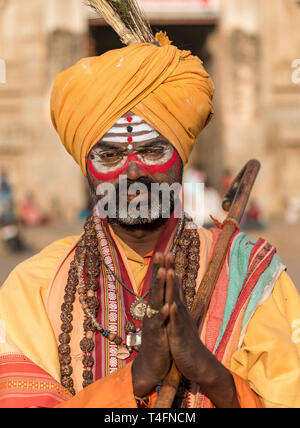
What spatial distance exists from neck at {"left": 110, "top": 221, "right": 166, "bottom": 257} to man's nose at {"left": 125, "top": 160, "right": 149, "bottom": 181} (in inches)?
9.1

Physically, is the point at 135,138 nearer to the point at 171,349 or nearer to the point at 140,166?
the point at 140,166

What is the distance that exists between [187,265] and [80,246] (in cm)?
45

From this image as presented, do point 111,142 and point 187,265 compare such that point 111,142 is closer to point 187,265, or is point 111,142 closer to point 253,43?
point 187,265

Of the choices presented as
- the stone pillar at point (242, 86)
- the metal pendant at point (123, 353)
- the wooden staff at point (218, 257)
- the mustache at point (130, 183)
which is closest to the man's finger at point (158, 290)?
the wooden staff at point (218, 257)

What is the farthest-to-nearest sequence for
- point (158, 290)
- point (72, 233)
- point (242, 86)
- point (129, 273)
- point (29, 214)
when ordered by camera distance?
point (242, 86)
point (29, 214)
point (72, 233)
point (129, 273)
point (158, 290)

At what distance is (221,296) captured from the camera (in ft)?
8.36

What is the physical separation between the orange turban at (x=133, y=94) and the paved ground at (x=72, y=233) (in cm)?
765

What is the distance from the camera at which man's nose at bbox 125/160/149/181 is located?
2.60m

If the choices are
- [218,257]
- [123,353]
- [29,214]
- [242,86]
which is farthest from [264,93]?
[123,353]

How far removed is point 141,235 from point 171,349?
2.60ft

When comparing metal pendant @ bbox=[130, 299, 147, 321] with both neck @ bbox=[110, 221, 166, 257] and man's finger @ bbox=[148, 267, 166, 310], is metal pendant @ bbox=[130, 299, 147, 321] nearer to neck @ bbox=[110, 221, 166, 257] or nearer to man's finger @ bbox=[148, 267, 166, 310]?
neck @ bbox=[110, 221, 166, 257]

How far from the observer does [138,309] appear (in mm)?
2615

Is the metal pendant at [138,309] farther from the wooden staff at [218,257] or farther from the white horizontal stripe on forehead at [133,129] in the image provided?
the white horizontal stripe on forehead at [133,129]
